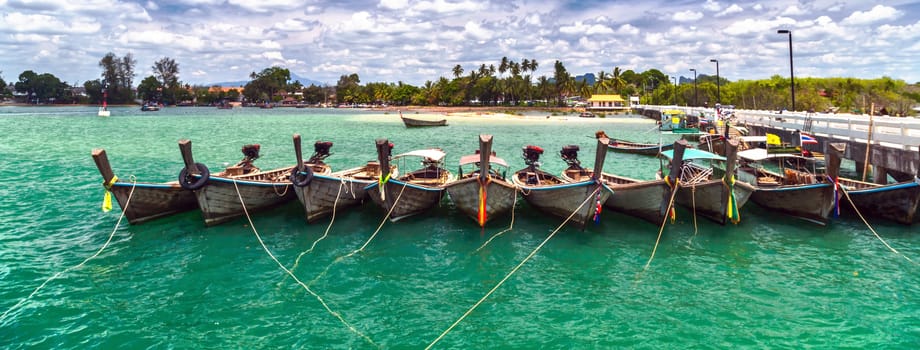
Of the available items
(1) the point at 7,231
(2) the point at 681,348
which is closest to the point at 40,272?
(1) the point at 7,231

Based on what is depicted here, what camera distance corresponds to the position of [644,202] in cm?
1664

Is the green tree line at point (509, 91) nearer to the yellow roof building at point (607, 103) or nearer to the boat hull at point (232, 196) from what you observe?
the yellow roof building at point (607, 103)

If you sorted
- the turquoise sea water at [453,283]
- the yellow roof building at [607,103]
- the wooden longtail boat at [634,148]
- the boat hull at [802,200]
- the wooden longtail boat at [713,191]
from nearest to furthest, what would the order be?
the turquoise sea water at [453,283], the wooden longtail boat at [713,191], the boat hull at [802,200], the wooden longtail boat at [634,148], the yellow roof building at [607,103]

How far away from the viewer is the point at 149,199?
16797 mm

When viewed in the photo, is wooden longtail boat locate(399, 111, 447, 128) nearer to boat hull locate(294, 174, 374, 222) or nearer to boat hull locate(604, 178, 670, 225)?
boat hull locate(294, 174, 374, 222)

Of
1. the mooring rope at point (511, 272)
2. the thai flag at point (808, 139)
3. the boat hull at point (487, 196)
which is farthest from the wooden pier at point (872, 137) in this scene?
the boat hull at point (487, 196)

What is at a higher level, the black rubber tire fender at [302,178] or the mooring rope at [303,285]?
the black rubber tire fender at [302,178]

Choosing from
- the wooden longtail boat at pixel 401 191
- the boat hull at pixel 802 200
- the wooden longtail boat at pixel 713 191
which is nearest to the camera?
the wooden longtail boat at pixel 713 191

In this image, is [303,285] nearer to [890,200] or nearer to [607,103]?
[890,200]

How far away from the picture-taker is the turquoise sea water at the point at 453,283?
10344 millimetres

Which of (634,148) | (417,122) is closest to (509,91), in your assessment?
(417,122)

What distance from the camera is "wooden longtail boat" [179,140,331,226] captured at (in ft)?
50.8

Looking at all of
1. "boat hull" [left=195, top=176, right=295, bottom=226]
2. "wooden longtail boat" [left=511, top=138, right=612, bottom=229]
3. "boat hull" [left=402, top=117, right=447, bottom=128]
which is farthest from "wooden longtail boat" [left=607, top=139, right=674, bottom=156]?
Answer: "boat hull" [left=402, top=117, right=447, bottom=128]

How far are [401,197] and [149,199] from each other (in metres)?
8.02
